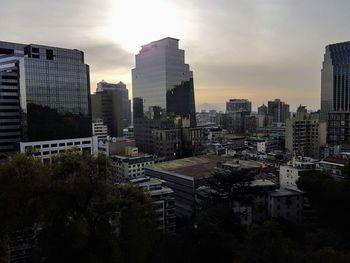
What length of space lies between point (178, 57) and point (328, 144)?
129 ft

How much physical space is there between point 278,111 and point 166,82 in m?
105

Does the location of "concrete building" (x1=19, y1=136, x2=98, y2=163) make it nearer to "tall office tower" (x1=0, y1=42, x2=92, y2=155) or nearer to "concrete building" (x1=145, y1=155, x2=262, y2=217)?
"tall office tower" (x1=0, y1=42, x2=92, y2=155)

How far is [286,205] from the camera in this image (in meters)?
31.3

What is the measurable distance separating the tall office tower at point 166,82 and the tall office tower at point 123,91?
5212cm

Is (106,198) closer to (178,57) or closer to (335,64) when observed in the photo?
(178,57)

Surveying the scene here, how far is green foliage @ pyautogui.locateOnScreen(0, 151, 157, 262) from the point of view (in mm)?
11281

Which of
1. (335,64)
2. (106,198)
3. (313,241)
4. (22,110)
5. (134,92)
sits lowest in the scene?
(313,241)

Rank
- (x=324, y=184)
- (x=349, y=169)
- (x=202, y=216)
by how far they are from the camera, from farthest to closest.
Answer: (x=349, y=169) → (x=324, y=184) → (x=202, y=216)

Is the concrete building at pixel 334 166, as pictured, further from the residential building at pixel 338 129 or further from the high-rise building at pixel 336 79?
the high-rise building at pixel 336 79

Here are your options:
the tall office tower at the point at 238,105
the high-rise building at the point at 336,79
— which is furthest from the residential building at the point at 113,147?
the tall office tower at the point at 238,105

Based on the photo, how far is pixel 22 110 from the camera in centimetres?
5172

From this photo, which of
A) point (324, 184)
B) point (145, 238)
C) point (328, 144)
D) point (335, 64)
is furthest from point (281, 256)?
point (335, 64)

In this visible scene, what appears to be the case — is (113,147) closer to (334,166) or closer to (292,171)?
(292,171)

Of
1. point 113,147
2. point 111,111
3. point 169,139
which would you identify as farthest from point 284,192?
point 111,111
